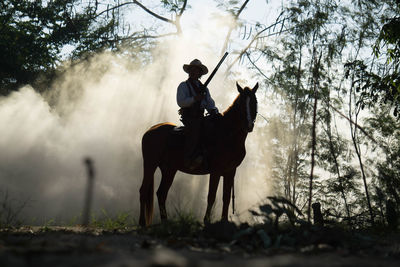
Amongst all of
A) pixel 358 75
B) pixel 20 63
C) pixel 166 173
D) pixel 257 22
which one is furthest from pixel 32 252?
pixel 20 63

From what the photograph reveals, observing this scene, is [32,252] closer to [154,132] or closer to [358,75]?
[154,132]

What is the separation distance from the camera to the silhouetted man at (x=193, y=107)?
8.27 m

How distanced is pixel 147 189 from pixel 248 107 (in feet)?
9.17

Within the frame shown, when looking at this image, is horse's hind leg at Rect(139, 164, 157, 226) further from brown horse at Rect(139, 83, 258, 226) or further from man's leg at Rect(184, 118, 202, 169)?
man's leg at Rect(184, 118, 202, 169)

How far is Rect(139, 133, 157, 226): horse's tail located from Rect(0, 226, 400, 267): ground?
2167 millimetres

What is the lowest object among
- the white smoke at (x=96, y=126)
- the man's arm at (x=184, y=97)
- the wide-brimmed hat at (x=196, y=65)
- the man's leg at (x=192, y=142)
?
the man's leg at (x=192, y=142)

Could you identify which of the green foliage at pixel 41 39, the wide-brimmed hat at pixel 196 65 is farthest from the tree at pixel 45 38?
the wide-brimmed hat at pixel 196 65

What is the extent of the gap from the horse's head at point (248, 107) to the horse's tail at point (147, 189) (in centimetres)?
232

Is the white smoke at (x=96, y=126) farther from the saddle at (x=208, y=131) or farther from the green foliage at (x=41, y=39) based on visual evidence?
the saddle at (x=208, y=131)

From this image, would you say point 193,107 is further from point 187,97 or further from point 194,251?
point 194,251

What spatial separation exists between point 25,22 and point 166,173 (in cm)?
1887

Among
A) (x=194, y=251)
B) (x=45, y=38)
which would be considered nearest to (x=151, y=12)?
(x=45, y=38)

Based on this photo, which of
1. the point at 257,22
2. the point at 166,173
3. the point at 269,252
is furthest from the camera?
the point at 257,22

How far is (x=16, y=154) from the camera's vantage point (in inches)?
950
